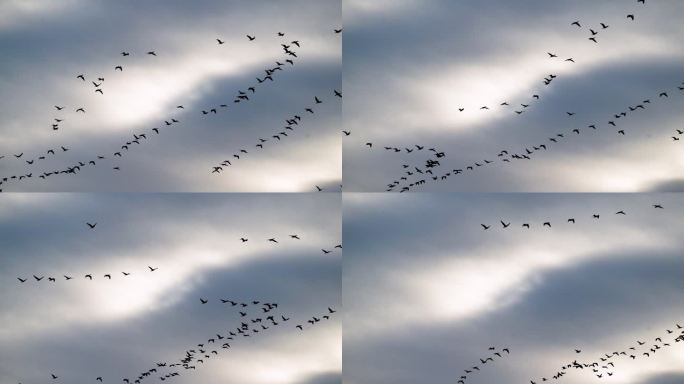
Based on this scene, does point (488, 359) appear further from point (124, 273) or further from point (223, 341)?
point (124, 273)

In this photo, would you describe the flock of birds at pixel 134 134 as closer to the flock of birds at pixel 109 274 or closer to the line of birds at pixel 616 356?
the flock of birds at pixel 109 274

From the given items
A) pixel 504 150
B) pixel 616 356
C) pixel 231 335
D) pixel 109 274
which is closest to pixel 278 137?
pixel 231 335

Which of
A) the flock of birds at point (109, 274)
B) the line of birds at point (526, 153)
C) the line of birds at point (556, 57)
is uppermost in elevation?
the line of birds at point (556, 57)

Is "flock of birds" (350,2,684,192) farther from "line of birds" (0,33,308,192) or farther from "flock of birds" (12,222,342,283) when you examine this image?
"line of birds" (0,33,308,192)

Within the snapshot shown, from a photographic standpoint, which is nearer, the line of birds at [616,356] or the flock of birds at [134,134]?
the line of birds at [616,356]

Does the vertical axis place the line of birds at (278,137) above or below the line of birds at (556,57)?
below

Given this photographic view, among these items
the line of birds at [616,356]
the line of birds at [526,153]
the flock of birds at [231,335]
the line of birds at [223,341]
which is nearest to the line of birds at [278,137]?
Result: the line of birds at [526,153]

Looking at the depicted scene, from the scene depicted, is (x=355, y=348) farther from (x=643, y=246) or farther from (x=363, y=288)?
(x=643, y=246)
